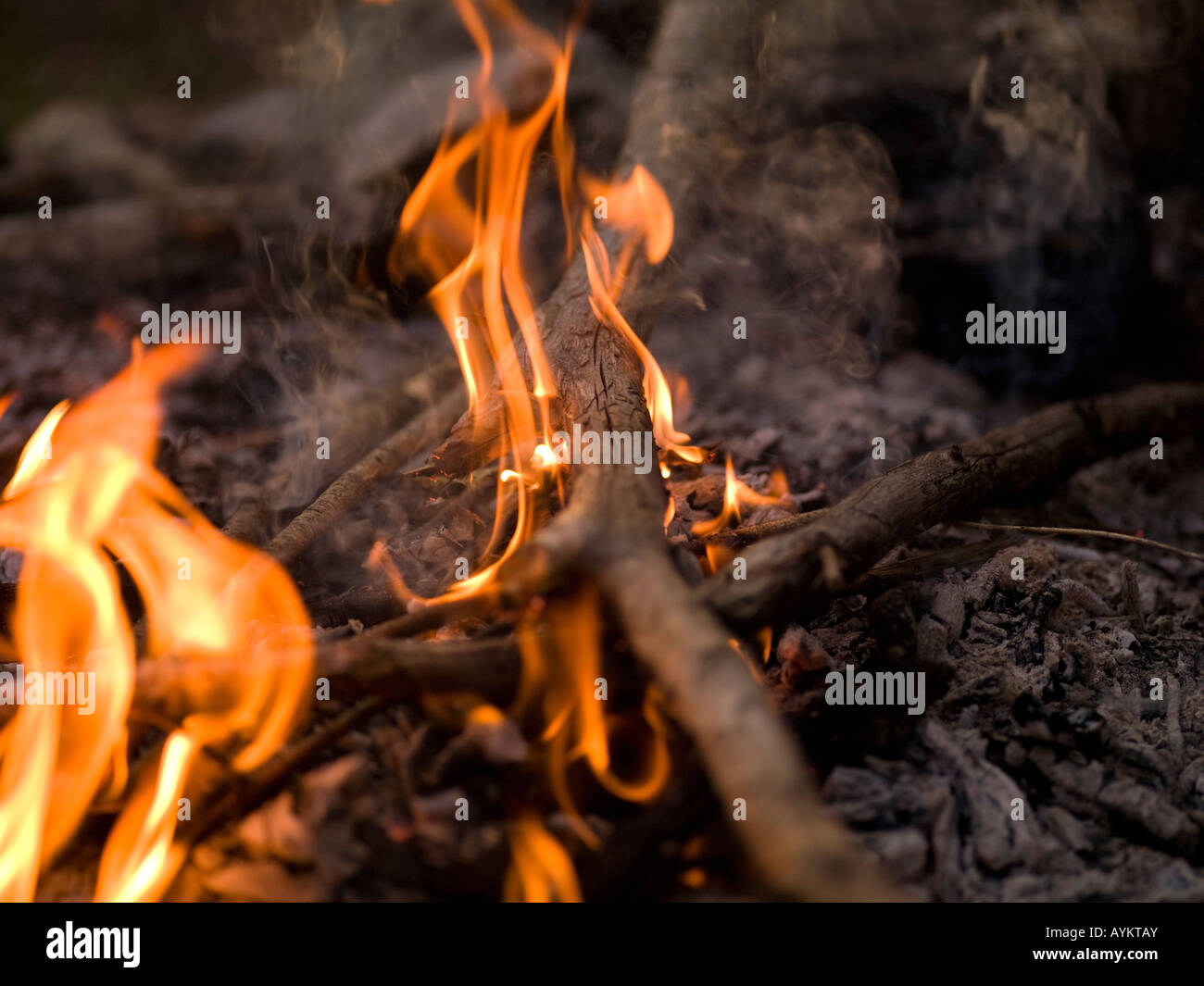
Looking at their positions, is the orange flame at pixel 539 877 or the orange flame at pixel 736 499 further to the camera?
the orange flame at pixel 736 499

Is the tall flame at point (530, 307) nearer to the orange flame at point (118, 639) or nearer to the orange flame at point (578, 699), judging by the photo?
the orange flame at point (578, 699)

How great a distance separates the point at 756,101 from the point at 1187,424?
3.14m

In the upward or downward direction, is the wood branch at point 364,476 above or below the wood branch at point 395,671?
above

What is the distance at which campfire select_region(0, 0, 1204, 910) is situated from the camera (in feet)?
7.50

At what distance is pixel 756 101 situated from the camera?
512 centimetres

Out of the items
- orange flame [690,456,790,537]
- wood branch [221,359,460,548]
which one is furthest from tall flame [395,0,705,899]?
wood branch [221,359,460,548]

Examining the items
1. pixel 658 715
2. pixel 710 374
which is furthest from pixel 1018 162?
pixel 658 715

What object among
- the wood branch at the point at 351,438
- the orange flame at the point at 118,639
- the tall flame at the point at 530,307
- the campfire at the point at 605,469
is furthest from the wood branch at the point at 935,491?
the wood branch at the point at 351,438

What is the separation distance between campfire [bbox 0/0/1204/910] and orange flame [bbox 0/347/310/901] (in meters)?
0.02

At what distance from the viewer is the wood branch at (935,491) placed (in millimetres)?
2408

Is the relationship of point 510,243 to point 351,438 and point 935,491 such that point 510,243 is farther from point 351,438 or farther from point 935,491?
point 935,491

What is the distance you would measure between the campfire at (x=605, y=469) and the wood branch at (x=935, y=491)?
2 centimetres

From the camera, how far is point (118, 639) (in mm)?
2562
